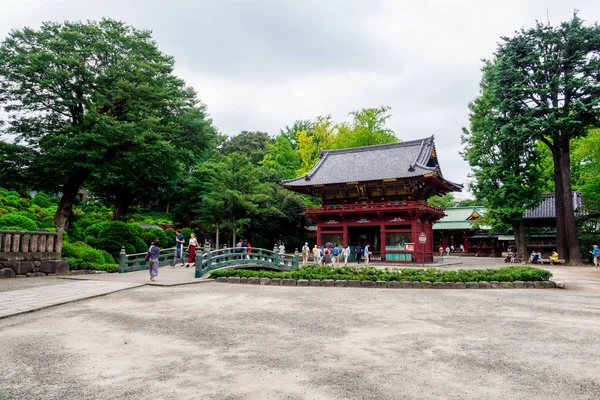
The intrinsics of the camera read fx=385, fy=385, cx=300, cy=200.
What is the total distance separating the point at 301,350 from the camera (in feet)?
18.8

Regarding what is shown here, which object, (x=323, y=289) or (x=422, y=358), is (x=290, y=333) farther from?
(x=323, y=289)

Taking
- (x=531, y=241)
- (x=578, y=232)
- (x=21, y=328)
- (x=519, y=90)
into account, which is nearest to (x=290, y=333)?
(x=21, y=328)

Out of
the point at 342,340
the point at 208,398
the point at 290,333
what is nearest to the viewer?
the point at 208,398

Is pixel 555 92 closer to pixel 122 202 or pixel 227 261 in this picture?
pixel 227 261

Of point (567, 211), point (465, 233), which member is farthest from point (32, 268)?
point (465, 233)

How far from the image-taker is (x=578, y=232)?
102ft

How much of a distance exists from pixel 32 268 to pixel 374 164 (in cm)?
2726

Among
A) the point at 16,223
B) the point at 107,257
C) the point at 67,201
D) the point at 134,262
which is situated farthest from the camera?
the point at 67,201

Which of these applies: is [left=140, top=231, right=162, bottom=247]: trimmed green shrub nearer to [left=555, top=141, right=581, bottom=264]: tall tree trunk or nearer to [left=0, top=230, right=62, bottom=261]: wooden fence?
[left=0, top=230, right=62, bottom=261]: wooden fence

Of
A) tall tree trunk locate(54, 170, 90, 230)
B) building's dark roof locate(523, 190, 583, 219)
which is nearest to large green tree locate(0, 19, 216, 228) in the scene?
tall tree trunk locate(54, 170, 90, 230)

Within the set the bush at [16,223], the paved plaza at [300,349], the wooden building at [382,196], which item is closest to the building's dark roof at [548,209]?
the wooden building at [382,196]

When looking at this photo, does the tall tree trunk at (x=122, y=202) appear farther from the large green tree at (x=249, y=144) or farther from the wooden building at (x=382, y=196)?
the large green tree at (x=249, y=144)

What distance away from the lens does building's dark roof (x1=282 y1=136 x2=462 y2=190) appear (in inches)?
1280

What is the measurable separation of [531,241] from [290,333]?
1585 inches
